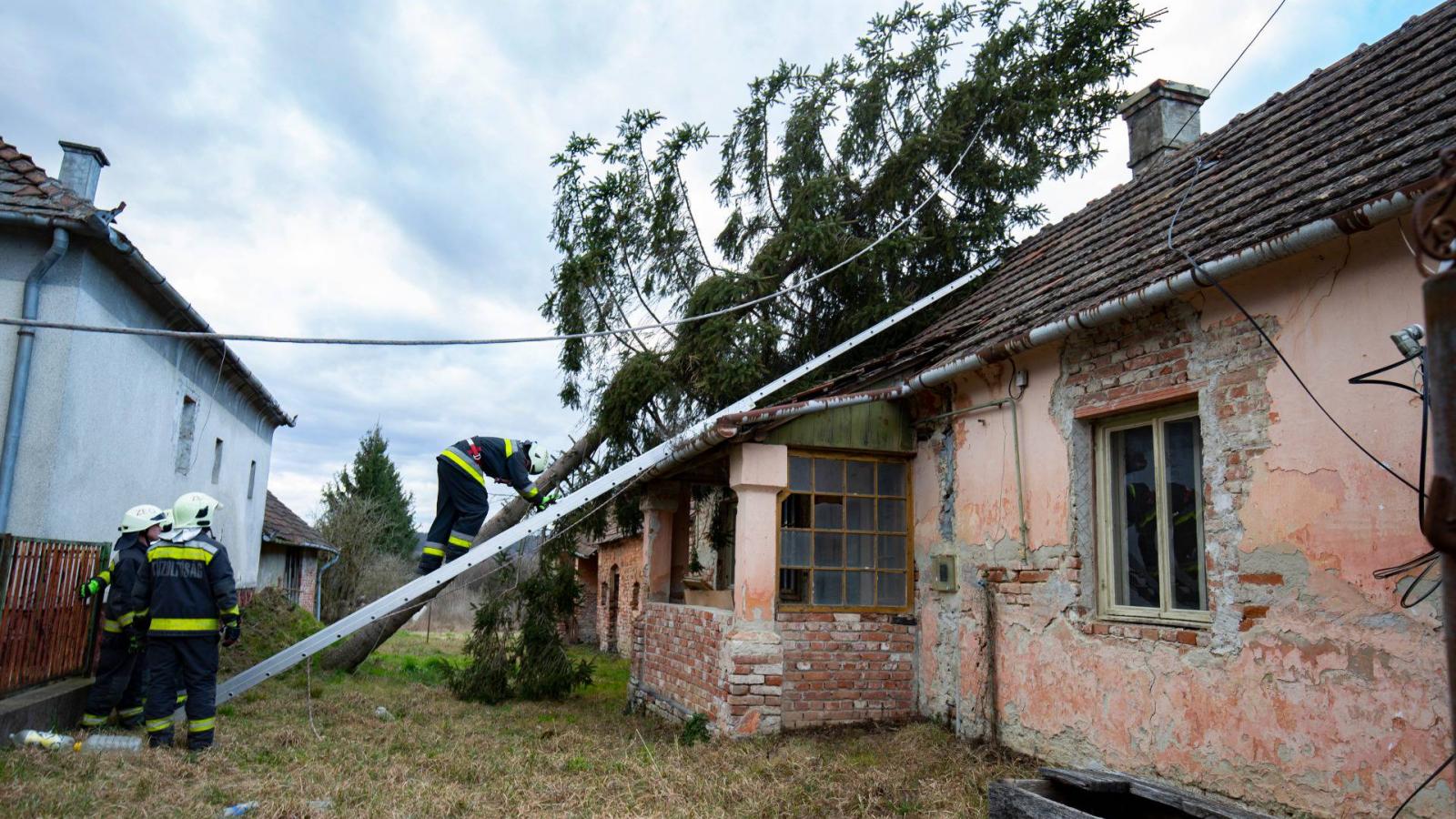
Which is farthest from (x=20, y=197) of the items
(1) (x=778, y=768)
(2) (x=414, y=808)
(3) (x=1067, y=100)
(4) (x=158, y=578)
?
(3) (x=1067, y=100)

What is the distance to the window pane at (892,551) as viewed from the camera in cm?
848

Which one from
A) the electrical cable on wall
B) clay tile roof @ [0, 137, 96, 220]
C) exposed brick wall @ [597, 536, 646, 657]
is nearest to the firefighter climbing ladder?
the electrical cable on wall

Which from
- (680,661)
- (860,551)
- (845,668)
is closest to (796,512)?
(860,551)

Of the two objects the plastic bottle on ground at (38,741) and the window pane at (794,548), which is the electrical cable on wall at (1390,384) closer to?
the window pane at (794,548)

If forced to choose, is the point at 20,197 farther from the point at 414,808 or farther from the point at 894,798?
the point at 894,798

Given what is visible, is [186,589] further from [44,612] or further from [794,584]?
[794,584]

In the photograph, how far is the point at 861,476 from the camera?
8.50 meters

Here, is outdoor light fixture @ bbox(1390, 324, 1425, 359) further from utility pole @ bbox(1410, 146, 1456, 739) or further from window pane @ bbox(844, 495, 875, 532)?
window pane @ bbox(844, 495, 875, 532)

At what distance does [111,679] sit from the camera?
7535 mm

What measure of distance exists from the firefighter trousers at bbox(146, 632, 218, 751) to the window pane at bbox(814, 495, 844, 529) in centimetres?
509

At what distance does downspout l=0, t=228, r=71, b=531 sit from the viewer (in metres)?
7.95

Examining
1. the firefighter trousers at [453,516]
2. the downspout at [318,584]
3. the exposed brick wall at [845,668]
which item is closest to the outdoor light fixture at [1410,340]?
the exposed brick wall at [845,668]

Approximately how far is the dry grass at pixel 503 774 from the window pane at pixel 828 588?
112 cm

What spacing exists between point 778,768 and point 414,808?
248 centimetres
